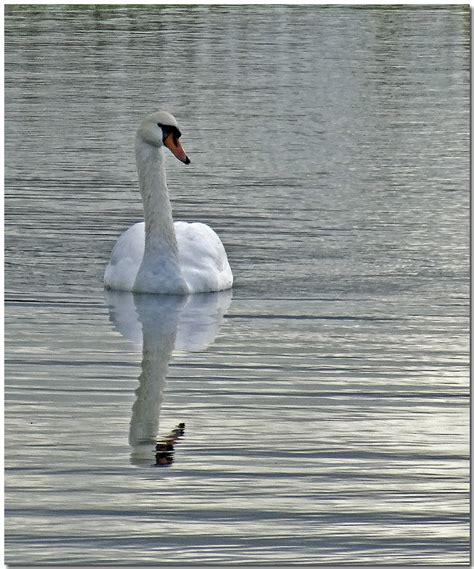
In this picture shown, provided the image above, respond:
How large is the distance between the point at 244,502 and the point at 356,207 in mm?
8612

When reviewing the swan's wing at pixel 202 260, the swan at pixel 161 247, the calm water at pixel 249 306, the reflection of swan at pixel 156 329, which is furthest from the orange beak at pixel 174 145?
the reflection of swan at pixel 156 329

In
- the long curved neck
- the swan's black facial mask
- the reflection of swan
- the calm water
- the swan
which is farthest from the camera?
the swan's black facial mask

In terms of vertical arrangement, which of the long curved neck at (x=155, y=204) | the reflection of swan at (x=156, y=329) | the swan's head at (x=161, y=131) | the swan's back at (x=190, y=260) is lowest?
the reflection of swan at (x=156, y=329)

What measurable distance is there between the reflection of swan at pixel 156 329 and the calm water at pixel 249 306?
0.03m

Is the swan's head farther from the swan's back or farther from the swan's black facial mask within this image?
the swan's back

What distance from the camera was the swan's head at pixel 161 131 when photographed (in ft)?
47.6

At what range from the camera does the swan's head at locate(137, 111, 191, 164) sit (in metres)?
14.5

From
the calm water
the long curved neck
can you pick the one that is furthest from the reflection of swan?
the long curved neck

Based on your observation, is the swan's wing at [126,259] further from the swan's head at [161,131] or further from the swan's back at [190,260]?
the swan's head at [161,131]

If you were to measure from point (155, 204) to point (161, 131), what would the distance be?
0.55 m

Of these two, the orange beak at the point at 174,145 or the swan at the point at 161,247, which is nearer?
the swan at the point at 161,247

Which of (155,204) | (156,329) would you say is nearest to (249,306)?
(156,329)

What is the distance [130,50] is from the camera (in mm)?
20391

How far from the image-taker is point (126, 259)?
571 inches
